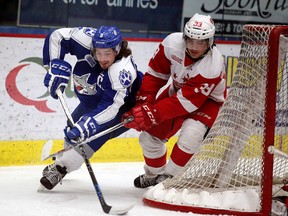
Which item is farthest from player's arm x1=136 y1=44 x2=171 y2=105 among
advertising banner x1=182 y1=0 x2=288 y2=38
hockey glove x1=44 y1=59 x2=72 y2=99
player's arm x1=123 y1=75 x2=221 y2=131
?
advertising banner x1=182 y1=0 x2=288 y2=38

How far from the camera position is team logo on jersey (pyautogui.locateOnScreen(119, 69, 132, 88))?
4191 mm

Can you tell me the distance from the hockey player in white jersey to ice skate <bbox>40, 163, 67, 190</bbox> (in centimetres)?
43

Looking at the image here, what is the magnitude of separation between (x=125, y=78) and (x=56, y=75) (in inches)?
13.8

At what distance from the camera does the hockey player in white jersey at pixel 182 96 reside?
4.26m

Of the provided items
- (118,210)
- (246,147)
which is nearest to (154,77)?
(246,147)

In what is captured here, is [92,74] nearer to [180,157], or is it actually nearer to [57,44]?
[57,44]

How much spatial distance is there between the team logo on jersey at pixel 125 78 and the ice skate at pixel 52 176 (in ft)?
1.84

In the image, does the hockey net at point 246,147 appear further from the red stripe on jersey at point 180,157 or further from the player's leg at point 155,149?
the player's leg at point 155,149

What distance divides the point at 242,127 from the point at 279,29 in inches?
19.5

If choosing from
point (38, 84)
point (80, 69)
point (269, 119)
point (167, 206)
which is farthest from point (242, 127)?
point (38, 84)

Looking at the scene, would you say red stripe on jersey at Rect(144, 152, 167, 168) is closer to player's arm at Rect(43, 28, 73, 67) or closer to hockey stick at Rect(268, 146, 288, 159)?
player's arm at Rect(43, 28, 73, 67)

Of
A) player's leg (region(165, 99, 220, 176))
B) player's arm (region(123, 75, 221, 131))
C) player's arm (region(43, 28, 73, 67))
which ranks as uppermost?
player's arm (region(43, 28, 73, 67))

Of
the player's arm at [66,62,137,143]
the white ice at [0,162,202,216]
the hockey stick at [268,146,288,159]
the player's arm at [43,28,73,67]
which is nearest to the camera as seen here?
the hockey stick at [268,146,288,159]

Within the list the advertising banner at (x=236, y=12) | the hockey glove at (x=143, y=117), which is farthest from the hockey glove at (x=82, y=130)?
the advertising banner at (x=236, y=12)
